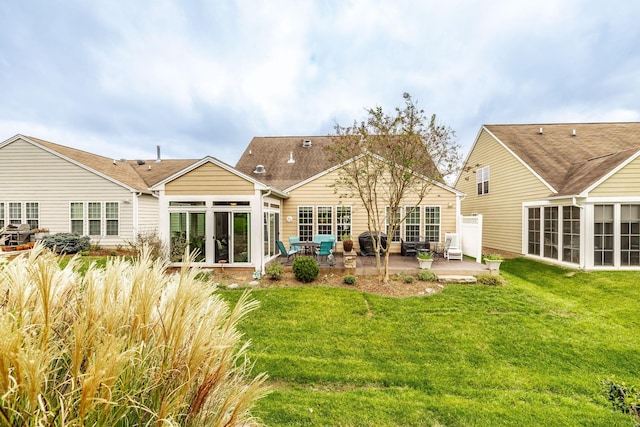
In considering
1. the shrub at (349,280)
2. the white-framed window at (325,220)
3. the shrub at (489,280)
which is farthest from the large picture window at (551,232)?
the white-framed window at (325,220)

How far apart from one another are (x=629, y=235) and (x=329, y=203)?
11.6 meters

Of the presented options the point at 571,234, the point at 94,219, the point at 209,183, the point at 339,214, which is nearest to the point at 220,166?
the point at 209,183

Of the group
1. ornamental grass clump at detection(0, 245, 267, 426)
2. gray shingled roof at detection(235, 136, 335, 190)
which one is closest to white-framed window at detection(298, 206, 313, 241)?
gray shingled roof at detection(235, 136, 335, 190)

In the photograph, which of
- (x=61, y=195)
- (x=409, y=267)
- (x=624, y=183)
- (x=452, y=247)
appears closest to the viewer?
(x=624, y=183)

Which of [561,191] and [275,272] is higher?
[561,191]

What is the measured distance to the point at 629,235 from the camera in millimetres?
10539

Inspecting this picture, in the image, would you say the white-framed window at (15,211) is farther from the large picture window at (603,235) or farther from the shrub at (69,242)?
the large picture window at (603,235)

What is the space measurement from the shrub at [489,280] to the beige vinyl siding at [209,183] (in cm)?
841

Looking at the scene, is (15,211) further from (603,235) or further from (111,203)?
(603,235)

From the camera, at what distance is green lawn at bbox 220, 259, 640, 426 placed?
3.62 m

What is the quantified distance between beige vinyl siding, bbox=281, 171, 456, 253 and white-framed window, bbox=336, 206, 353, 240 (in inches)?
6.2

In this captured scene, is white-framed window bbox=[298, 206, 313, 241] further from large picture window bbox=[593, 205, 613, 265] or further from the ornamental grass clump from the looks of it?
the ornamental grass clump

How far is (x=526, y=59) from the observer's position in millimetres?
16547

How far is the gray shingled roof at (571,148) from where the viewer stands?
1150cm
